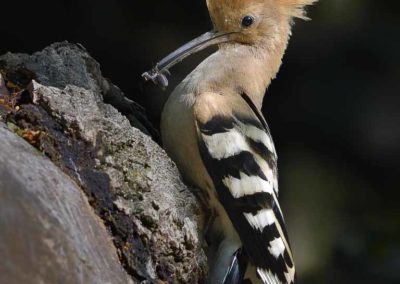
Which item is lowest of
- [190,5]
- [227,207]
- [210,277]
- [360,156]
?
[360,156]

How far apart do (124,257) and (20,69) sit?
0.69 meters

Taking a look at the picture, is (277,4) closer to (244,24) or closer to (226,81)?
(244,24)

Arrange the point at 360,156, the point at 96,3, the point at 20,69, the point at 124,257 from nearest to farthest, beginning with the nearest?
the point at 124,257, the point at 20,69, the point at 96,3, the point at 360,156

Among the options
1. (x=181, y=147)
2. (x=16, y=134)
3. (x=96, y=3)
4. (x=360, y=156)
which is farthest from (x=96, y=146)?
(x=360, y=156)

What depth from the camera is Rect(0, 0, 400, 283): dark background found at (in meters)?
4.52

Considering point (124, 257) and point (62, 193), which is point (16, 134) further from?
point (124, 257)

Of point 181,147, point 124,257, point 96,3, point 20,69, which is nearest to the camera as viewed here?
point 124,257

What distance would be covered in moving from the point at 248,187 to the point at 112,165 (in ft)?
1.65

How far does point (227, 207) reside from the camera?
2.86 m

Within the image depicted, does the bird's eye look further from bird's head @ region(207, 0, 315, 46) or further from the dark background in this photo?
the dark background

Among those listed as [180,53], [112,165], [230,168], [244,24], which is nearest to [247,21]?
[244,24]

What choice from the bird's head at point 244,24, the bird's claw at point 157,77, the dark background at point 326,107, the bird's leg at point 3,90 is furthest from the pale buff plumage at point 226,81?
the dark background at point 326,107

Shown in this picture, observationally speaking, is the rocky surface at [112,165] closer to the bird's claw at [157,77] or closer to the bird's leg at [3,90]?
the bird's leg at [3,90]

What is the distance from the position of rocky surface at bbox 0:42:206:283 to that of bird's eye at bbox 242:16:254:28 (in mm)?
927
